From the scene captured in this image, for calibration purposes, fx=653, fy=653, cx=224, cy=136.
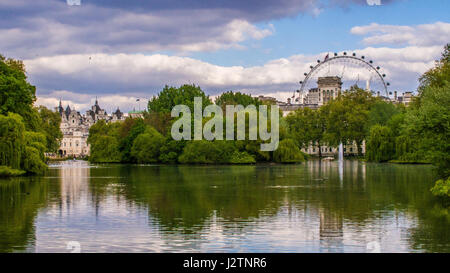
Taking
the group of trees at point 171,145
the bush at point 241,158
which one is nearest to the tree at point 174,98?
the group of trees at point 171,145

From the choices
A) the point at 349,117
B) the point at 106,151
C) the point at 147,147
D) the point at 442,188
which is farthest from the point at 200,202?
the point at 349,117

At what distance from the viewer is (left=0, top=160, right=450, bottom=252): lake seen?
16.4 m

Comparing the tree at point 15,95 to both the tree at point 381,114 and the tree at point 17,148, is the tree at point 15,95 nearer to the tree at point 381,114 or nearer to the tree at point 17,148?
the tree at point 17,148

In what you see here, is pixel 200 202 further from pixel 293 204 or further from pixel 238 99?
pixel 238 99

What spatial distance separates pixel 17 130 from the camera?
146ft

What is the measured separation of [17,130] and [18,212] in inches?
880

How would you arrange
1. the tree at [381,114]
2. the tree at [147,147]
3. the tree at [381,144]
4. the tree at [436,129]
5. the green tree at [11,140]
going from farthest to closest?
1. the tree at [381,114]
2. the tree at [147,147]
3. the tree at [381,144]
4. the green tree at [11,140]
5. the tree at [436,129]

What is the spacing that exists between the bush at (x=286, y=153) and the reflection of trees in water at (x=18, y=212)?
154ft

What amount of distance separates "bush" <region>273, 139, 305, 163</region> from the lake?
47676mm

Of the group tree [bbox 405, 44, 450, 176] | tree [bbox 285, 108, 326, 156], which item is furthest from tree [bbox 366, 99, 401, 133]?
tree [bbox 405, 44, 450, 176]

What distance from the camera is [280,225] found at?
19.8m

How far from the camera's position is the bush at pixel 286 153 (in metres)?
81.2
